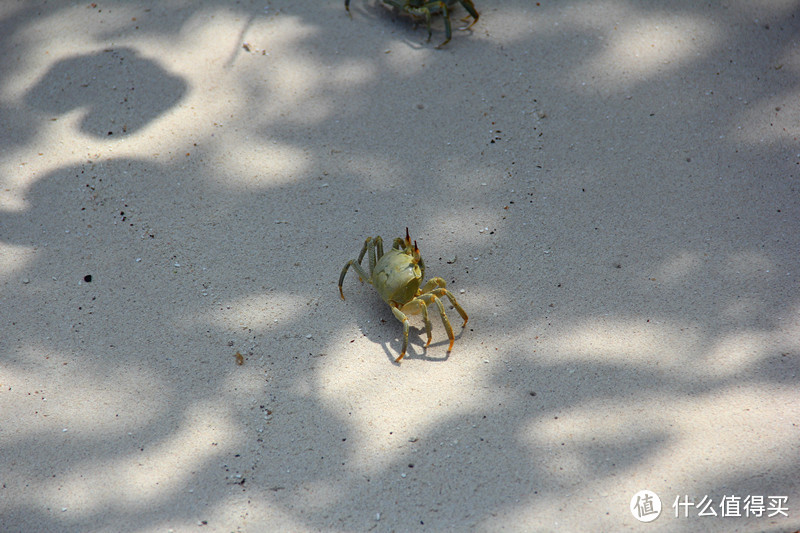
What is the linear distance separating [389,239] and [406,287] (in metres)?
0.59

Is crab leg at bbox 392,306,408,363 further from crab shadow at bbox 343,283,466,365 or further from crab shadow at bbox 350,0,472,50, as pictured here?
crab shadow at bbox 350,0,472,50

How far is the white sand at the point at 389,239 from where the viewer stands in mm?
2750

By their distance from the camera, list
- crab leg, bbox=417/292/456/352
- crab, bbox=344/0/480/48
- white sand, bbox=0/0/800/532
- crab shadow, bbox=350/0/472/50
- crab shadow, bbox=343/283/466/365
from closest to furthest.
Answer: white sand, bbox=0/0/800/532 < crab leg, bbox=417/292/456/352 < crab shadow, bbox=343/283/466/365 < crab, bbox=344/0/480/48 < crab shadow, bbox=350/0/472/50

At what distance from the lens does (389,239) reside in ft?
12.2

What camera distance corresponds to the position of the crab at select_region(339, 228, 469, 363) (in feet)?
10.4

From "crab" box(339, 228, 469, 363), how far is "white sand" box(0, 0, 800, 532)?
0.17m

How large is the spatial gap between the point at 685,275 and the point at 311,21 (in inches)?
133

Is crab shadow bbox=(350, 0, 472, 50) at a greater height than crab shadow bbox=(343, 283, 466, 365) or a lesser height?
greater

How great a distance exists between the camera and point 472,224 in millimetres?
3803

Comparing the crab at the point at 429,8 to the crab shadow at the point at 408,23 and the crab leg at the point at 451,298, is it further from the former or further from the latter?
the crab leg at the point at 451,298

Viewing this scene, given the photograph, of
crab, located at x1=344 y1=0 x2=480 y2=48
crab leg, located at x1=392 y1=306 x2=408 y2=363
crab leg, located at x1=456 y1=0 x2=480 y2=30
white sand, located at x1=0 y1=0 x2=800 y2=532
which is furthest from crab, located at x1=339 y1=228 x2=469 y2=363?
crab leg, located at x1=456 y1=0 x2=480 y2=30

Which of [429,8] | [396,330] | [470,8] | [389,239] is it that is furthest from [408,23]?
[396,330]

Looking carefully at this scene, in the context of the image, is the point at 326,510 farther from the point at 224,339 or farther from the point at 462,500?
the point at 224,339

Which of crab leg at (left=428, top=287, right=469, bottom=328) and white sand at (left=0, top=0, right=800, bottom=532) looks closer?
white sand at (left=0, top=0, right=800, bottom=532)
